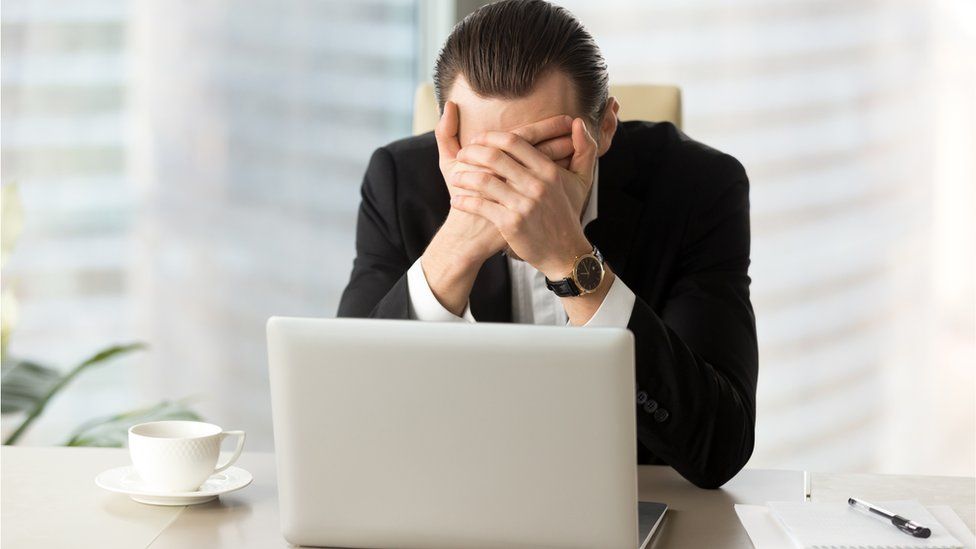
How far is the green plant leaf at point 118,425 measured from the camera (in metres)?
1.96

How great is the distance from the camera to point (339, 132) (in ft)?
9.02

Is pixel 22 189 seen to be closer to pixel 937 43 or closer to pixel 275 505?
pixel 275 505

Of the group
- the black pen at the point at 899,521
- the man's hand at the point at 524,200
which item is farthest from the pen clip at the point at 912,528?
the man's hand at the point at 524,200

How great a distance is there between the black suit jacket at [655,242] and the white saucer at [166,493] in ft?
1.02

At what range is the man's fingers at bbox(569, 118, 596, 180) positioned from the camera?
1.30 meters

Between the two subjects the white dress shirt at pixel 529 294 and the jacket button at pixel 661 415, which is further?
the white dress shirt at pixel 529 294

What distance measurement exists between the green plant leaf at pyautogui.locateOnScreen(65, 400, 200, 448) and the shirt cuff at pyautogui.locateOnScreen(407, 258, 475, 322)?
2.80 ft

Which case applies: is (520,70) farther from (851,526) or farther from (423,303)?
(851,526)

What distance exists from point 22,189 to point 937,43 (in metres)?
2.29

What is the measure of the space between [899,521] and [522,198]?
56cm

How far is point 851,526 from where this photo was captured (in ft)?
3.15

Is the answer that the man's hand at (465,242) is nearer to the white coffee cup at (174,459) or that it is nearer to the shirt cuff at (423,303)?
the shirt cuff at (423,303)

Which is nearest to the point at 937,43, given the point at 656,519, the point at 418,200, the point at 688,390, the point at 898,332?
the point at 898,332

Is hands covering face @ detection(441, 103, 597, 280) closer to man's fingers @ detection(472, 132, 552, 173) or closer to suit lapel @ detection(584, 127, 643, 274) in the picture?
man's fingers @ detection(472, 132, 552, 173)
